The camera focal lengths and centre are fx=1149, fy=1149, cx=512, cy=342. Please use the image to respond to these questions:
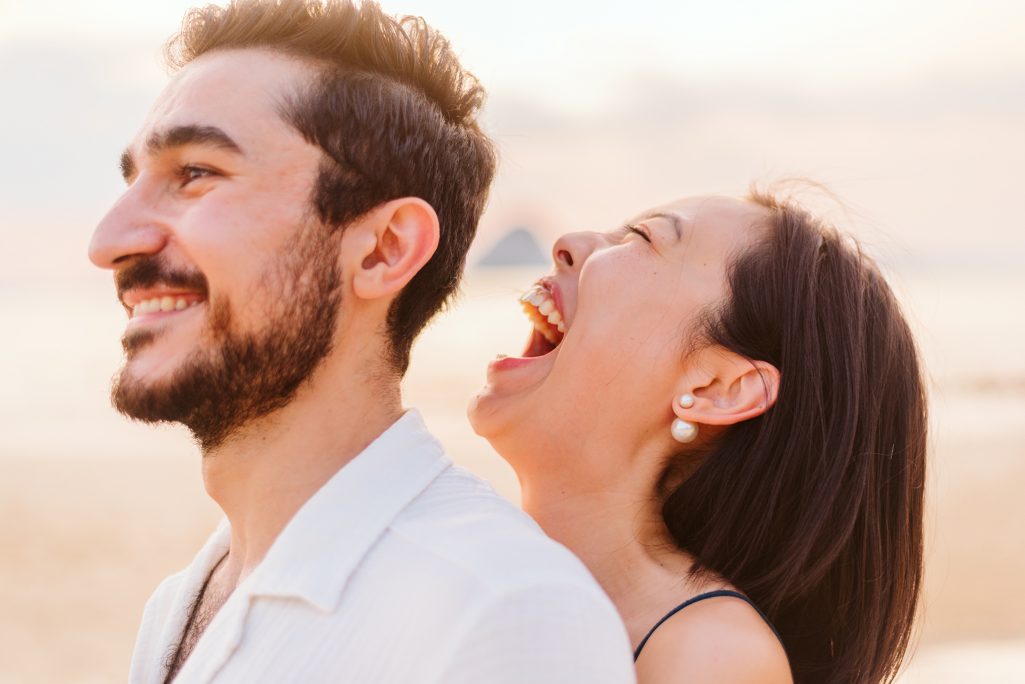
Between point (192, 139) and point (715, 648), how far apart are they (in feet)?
5.27

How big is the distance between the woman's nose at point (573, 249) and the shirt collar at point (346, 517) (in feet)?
4.06

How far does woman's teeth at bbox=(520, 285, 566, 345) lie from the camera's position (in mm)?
3463

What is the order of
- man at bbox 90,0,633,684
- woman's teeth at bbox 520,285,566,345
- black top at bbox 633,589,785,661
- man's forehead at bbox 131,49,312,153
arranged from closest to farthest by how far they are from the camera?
man at bbox 90,0,633,684 < man's forehead at bbox 131,49,312,153 < black top at bbox 633,589,785,661 < woman's teeth at bbox 520,285,566,345

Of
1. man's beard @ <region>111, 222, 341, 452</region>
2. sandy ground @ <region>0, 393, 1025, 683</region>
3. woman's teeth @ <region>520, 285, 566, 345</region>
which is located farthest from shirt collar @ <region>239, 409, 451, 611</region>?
sandy ground @ <region>0, 393, 1025, 683</region>

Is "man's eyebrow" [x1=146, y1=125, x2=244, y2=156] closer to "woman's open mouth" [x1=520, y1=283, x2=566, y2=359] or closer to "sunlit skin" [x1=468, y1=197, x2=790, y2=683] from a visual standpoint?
"sunlit skin" [x1=468, y1=197, x2=790, y2=683]

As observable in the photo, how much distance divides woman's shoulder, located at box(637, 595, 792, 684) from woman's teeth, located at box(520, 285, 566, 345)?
101cm

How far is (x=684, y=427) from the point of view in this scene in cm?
306

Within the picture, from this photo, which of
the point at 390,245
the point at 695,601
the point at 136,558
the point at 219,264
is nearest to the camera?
the point at 219,264

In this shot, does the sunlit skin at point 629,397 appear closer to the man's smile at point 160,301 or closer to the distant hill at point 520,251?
the man's smile at point 160,301

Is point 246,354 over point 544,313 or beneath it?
over

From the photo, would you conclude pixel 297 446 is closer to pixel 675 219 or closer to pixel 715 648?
pixel 715 648

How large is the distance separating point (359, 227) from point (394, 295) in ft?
0.60

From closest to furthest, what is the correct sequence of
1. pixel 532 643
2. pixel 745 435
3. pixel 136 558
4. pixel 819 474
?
pixel 532 643 → pixel 819 474 → pixel 745 435 → pixel 136 558

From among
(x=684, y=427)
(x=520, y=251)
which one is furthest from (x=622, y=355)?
(x=520, y=251)
